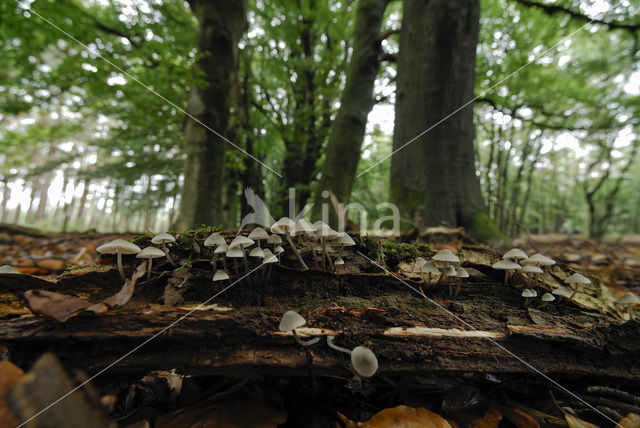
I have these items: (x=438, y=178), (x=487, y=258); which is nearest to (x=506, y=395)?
(x=487, y=258)

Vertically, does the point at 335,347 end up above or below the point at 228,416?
above

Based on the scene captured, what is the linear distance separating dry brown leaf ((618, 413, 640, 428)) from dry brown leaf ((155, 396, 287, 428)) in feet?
4.53

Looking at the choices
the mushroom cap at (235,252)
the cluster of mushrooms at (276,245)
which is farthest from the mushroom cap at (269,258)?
the mushroom cap at (235,252)

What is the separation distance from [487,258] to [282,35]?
869 centimetres

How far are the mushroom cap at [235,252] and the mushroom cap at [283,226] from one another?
25 cm

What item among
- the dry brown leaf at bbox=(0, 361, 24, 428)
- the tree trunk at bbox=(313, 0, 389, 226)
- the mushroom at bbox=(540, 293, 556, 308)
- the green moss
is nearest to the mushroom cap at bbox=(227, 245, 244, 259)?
the dry brown leaf at bbox=(0, 361, 24, 428)

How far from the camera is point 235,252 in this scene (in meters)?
1.42

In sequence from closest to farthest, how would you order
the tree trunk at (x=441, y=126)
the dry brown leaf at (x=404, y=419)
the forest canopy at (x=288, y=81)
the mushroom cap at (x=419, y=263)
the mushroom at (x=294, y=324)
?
1. the dry brown leaf at (x=404, y=419)
2. the mushroom at (x=294, y=324)
3. the mushroom cap at (x=419, y=263)
4. the tree trunk at (x=441, y=126)
5. the forest canopy at (x=288, y=81)

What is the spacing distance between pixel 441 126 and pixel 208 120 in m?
4.32

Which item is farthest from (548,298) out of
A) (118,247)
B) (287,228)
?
(118,247)

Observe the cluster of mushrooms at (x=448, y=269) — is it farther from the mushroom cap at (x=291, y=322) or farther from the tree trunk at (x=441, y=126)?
the tree trunk at (x=441, y=126)

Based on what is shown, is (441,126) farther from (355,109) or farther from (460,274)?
(460,274)

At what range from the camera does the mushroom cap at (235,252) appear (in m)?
1.39

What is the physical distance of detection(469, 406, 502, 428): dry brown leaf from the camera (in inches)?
43.9
